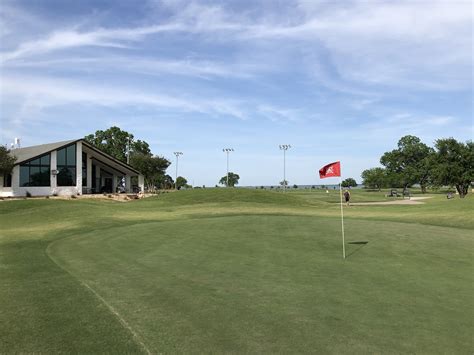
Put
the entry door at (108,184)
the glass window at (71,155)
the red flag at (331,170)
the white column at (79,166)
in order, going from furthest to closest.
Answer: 1. the entry door at (108,184)
2. the white column at (79,166)
3. the glass window at (71,155)
4. the red flag at (331,170)

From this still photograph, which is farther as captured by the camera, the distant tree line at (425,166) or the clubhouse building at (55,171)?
the distant tree line at (425,166)

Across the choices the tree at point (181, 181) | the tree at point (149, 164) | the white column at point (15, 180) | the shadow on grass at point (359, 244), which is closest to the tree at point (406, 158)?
the tree at point (149, 164)

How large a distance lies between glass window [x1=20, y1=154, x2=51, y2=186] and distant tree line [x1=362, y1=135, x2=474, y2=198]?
197 feet

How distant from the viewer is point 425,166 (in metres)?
97.1

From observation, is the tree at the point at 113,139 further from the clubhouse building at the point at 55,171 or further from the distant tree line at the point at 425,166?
the distant tree line at the point at 425,166

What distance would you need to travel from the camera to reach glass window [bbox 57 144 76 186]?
52.9 m

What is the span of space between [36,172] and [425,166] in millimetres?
86509

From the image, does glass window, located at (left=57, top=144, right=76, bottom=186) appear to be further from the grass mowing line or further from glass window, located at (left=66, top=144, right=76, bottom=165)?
the grass mowing line

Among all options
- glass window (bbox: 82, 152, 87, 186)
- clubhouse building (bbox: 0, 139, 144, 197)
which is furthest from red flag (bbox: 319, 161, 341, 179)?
glass window (bbox: 82, 152, 87, 186)

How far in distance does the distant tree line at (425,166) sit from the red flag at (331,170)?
5838 cm

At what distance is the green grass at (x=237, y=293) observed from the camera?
595 cm

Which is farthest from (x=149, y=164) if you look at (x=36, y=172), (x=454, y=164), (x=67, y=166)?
(x=454, y=164)

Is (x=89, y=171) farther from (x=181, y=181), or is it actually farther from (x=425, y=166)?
(x=181, y=181)

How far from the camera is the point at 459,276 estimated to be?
1010 cm
